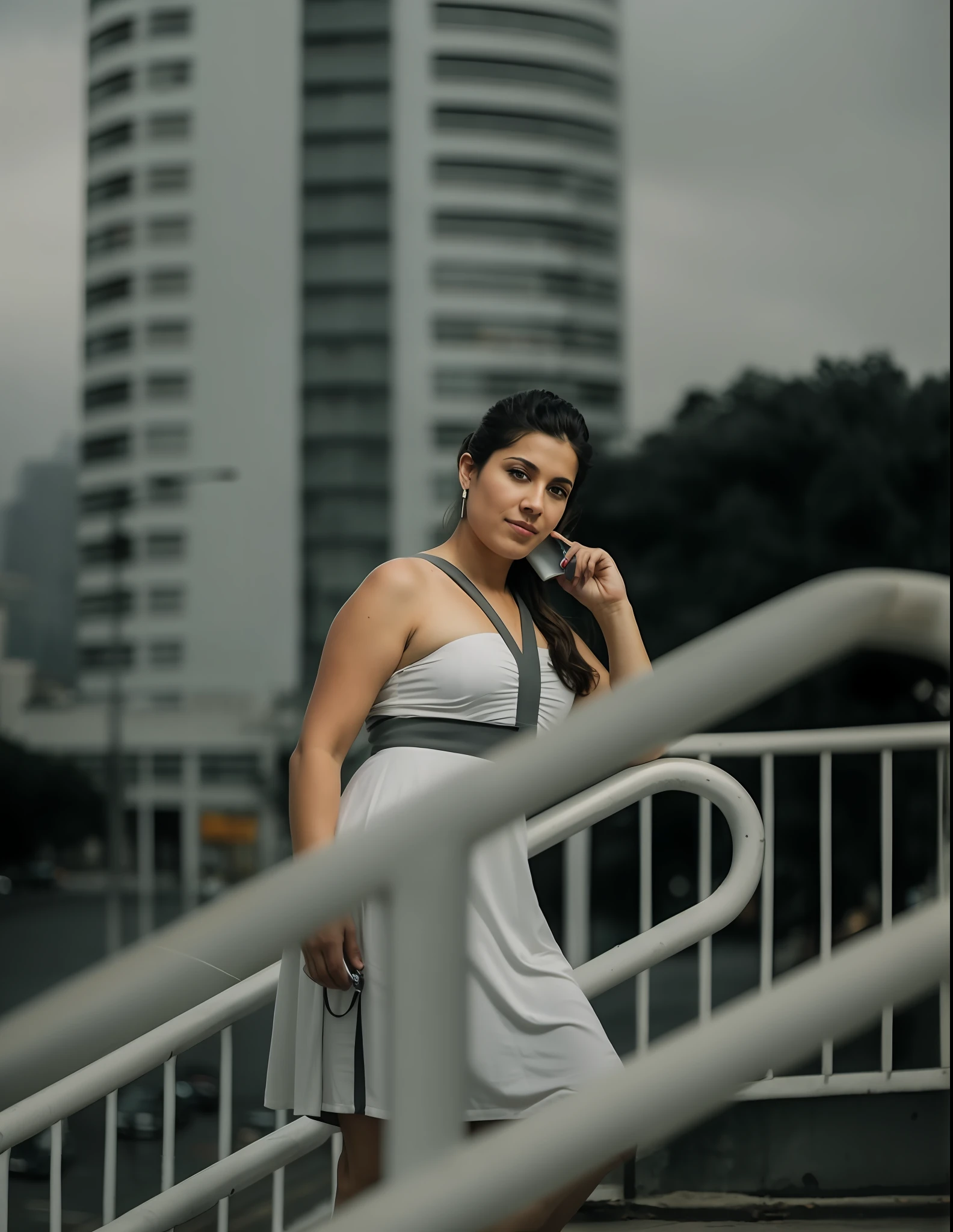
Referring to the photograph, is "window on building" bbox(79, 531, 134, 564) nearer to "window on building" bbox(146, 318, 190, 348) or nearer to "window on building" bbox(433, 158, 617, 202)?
"window on building" bbox(146, 318, 190, 348)

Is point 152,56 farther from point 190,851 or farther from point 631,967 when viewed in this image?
point 631,967

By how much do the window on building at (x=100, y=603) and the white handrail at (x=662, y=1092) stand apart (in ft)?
59.6

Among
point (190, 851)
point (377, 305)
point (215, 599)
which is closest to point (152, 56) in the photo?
point (377, 305)

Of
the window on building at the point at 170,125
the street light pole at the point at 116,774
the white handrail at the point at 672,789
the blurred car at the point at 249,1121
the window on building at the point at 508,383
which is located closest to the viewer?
the white handrail at the point at 672,789

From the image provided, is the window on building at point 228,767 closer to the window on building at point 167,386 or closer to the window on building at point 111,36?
the window on building at point 167,386

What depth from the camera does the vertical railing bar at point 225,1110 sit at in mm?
1830

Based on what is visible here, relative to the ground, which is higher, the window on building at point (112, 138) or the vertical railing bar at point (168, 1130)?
the window on building at point (112, 138)

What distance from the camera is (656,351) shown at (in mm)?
17875

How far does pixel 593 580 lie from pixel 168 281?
18380 mm

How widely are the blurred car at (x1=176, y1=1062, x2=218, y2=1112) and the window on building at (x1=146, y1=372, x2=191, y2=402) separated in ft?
31.0

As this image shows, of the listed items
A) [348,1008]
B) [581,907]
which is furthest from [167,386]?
[348,1008]

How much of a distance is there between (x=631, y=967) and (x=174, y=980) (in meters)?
1.12

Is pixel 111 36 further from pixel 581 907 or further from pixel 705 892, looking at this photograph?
pixel 705 892

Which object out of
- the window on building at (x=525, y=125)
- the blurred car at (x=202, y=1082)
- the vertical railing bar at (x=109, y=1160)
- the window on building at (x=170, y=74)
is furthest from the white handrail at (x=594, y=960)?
the window on building at (x=170, y=74)
